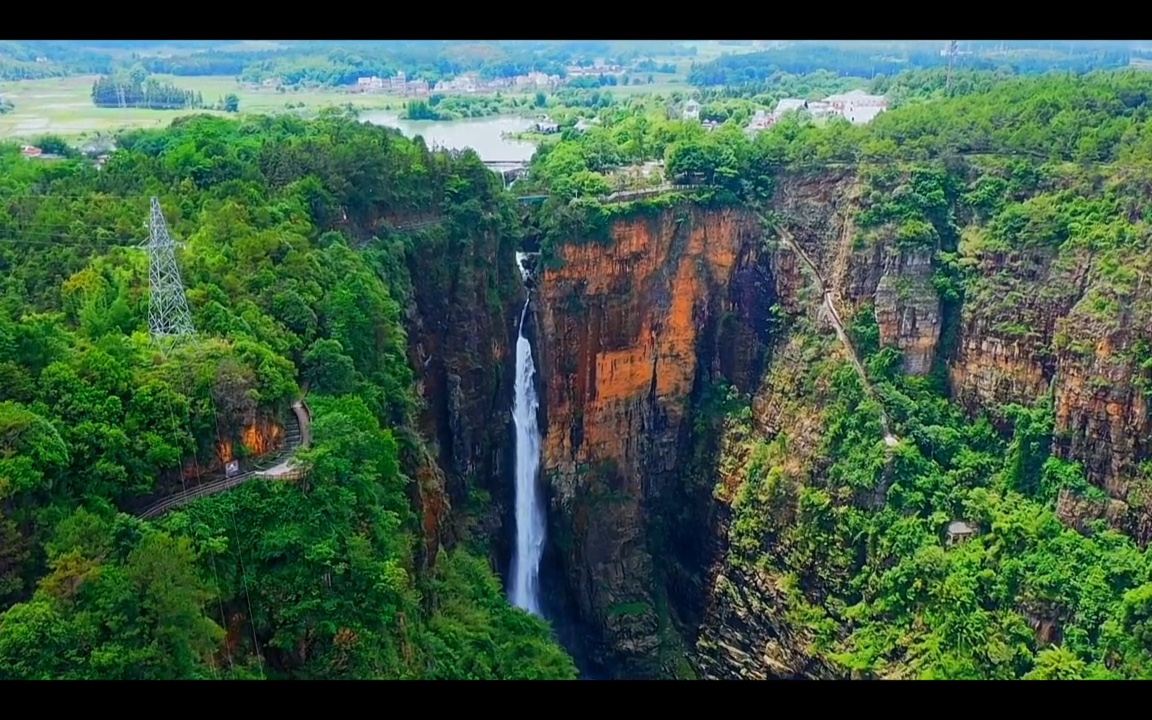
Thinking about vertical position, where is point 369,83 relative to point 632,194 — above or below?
above

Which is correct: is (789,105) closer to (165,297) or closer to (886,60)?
(886,60)

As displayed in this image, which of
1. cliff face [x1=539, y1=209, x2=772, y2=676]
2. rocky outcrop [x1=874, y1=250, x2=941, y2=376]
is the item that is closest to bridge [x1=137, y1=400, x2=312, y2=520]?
cliff face [x1=539, y1=209, x2=772, y2=676]

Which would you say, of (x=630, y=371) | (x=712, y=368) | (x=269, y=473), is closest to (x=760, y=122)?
(x=712, y=368)

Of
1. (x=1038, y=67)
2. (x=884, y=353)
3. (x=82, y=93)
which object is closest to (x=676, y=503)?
(x=884, y=353)

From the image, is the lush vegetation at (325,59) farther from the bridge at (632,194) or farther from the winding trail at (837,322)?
the winding trail at (837,322)

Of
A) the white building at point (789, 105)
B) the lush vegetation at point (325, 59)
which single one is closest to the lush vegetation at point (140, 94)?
the lush vegetation at point (325, 59)

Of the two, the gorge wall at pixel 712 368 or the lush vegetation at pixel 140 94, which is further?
the lush vegetation at pixel 140 94

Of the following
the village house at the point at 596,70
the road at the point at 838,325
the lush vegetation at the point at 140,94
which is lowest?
the road at the point at 838,325
